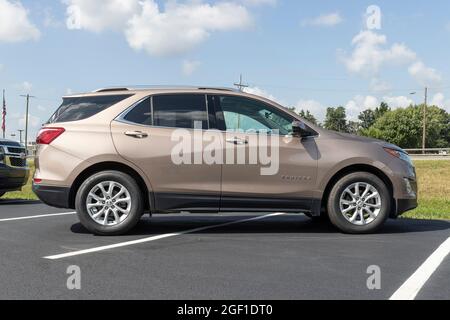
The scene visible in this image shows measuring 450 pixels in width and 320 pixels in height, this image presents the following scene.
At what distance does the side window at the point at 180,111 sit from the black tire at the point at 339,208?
1.81 metres

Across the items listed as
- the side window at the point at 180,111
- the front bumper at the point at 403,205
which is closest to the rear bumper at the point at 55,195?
the side window at the point at 180,111

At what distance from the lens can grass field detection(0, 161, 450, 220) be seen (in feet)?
30.6

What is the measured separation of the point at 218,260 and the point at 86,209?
203 cm

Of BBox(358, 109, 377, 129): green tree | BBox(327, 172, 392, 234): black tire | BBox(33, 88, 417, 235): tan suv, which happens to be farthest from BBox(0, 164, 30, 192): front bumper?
BBox(358, 109, 377, 129): green tree

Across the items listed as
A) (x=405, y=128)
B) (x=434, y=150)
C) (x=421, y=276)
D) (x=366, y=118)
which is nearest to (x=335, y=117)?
(x=366, y=118)

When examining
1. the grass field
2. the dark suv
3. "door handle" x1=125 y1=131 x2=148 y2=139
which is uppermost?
"door handle" x1=125 y1=131 x2=148 y2=139

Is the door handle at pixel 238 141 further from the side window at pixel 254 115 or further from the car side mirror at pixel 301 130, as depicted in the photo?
the car side mirror at pixel 301 130

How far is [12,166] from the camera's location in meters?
10.4

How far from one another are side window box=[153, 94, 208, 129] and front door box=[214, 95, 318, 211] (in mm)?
261

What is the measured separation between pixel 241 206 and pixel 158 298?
8.88 feet

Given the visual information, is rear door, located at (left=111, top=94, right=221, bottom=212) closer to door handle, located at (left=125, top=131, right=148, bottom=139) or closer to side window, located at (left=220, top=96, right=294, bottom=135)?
door handle, located at (left=125, top=131, right=148, bottom=139)

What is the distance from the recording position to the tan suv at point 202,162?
20.9 feet

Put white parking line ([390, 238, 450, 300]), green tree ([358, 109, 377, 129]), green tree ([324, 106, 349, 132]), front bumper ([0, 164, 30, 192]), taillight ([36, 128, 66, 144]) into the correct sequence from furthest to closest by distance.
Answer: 1. green tree ([358, 109, 377, 129])
2. green tree ([324, 106, 349, 132])
3. front bumper ([0, 164, 30, 192])
4. taillight ([36, 128, 66, 144])
5. white parking line ([390, 238, 450, 300])
